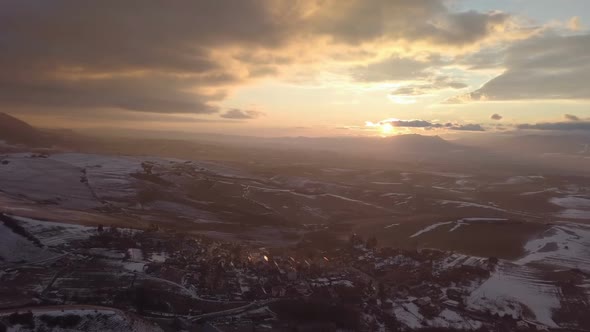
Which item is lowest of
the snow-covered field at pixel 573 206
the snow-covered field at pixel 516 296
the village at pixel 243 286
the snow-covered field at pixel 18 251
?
the snow-covered field at pixel 573 206

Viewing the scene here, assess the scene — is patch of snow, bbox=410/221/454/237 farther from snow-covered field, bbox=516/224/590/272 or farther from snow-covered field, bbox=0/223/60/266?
snow-covered field, bbox=0/223/60/266

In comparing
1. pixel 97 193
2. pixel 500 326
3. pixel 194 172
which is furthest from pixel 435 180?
pixel 500 326

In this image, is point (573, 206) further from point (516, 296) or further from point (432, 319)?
point (432, 319)

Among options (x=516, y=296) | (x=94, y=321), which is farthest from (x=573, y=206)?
(x=94, y=321)

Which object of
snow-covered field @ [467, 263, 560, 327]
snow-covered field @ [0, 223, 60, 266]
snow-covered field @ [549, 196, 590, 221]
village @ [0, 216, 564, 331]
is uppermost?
snow-covered field @ [0, 223, 60, 266]

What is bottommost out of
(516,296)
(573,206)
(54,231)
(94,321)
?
(573,206)

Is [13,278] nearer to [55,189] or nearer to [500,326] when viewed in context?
[500,326]

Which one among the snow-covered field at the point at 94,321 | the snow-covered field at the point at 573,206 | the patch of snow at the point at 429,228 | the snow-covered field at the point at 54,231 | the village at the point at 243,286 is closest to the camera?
the snow-covered field at the point at 94,321

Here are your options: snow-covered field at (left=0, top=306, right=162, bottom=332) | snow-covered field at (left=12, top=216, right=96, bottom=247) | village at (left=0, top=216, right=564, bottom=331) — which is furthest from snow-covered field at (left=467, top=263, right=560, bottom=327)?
snow-covered field at (left=12, top=216, right=96, bottom=247)

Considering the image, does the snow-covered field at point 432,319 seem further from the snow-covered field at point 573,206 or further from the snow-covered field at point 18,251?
the snow-covered field at point 573,206

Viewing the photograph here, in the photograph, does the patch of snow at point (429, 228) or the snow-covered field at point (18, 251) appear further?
the patch of snow at point (429, 228)

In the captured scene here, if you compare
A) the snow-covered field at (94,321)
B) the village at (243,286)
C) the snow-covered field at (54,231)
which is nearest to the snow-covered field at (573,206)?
the village at (243,286)

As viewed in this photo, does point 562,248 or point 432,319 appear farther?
point 562,248
